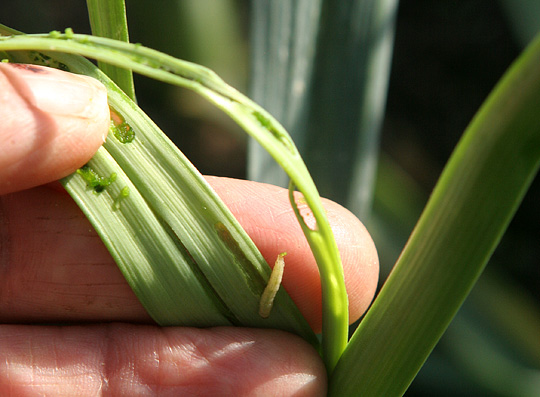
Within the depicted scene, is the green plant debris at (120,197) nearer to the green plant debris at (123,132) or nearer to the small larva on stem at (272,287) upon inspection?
the green plant debris at (123,132)

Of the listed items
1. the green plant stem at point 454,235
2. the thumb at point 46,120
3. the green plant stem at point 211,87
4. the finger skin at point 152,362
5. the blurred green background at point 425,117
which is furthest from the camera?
the blurred green background at point 425,117

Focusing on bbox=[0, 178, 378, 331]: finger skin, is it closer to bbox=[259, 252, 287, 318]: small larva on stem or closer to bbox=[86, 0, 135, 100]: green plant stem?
bbox=[259, 252, 287, 318]: small larva on stem

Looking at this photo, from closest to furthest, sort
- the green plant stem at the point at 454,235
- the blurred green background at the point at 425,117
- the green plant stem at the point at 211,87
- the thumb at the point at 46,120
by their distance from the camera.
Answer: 1. the green plant stem at the point at 454,235
2. the green plant stem at the point at 211,87
3. the thumb at the point at 46,120
4. the blurred green background at the point at 425,117

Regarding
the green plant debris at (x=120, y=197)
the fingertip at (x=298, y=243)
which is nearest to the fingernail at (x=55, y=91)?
the green plant debris at (x=120, y=197)

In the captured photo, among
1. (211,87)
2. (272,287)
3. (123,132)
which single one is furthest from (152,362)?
(211,87)

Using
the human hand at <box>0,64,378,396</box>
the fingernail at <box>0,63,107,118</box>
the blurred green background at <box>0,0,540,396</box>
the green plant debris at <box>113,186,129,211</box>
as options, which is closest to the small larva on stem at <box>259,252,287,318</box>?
the human hand at <box>0,64,378,396</box>

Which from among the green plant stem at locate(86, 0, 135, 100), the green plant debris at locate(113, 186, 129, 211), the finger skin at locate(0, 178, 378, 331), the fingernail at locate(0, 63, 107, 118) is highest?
the green plant stem at locate(86, 0, 135, 100)
